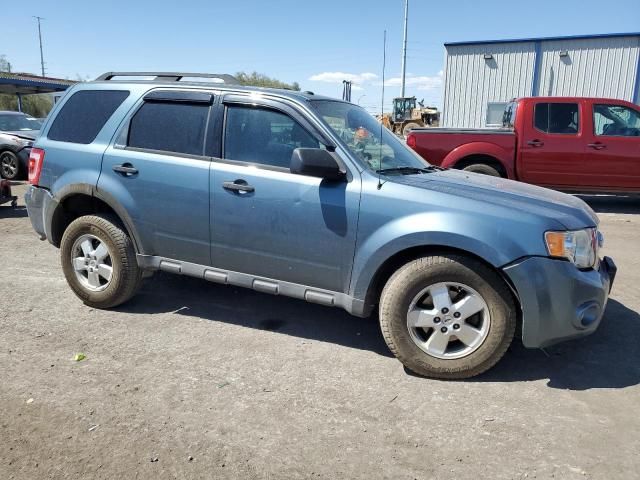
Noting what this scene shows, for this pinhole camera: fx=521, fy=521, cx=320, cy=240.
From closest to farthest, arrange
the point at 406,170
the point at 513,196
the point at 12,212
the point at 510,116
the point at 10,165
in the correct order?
the point at 513,196
the point at 406,170
the point at 12,212
the point at 510,116
the point at 10,165

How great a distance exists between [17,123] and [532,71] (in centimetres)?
1822

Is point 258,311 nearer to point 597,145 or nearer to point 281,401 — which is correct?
point 281,401

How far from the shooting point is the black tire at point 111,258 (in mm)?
4285

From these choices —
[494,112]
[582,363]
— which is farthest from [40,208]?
[494,112]

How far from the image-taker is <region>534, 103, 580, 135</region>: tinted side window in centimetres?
929

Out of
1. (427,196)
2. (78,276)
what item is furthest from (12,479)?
(427,196)

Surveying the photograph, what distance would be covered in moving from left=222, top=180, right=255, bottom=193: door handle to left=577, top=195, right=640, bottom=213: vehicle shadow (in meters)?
8.19

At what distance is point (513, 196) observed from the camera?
3.51 meters

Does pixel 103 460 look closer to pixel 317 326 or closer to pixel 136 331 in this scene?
pixel 136 331

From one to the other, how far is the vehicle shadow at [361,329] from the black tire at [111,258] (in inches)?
7.7

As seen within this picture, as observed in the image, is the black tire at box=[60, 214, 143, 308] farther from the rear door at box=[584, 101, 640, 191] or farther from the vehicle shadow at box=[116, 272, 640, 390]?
the rear door at box=[584, 101, 640, 191]

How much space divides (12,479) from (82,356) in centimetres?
128

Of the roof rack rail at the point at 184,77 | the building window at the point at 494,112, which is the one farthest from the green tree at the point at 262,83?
the building window at the point at 494,112

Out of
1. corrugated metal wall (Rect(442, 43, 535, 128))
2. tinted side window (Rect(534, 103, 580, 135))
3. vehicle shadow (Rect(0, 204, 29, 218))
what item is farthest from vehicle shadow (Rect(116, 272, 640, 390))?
corrugated metal wall (Rect(442, 43, 535, 128))
